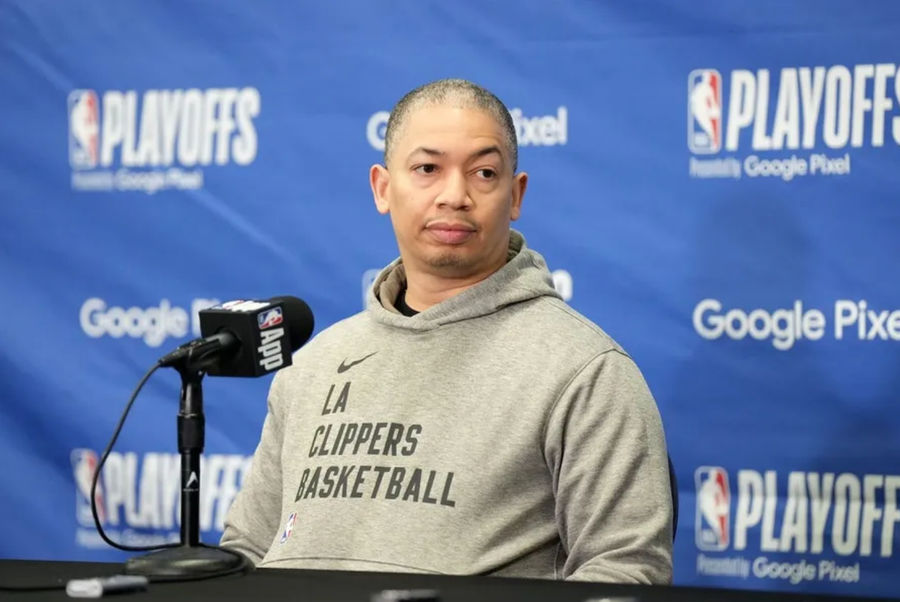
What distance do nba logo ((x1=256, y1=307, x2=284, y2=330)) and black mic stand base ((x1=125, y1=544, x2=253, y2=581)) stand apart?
280 millimetres

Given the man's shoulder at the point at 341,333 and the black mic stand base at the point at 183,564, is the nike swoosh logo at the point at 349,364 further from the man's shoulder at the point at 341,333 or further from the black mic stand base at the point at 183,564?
the black mic stand base at the point at 183,564

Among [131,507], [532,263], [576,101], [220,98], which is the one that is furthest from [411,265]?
[131,507]

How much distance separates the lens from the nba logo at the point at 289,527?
78.5 inches

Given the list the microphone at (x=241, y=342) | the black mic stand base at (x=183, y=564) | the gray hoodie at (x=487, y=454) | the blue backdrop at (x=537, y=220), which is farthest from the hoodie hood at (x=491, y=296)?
the blue backdrop at (x=537, y=220)

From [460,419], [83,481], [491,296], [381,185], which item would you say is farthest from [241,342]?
[83,481]

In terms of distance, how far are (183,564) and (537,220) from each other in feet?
5.32

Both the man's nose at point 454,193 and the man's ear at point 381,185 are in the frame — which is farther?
the man's ear at point 381,185

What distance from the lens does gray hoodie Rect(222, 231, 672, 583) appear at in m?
1.84

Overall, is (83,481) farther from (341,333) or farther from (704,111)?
(704,111)

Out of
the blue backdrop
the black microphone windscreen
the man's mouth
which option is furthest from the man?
the blue backdrop

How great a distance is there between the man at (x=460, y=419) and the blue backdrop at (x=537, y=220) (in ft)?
2.46

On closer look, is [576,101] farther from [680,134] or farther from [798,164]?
[798,164]

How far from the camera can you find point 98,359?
333 centimetres

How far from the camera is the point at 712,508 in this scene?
9.09 ft
